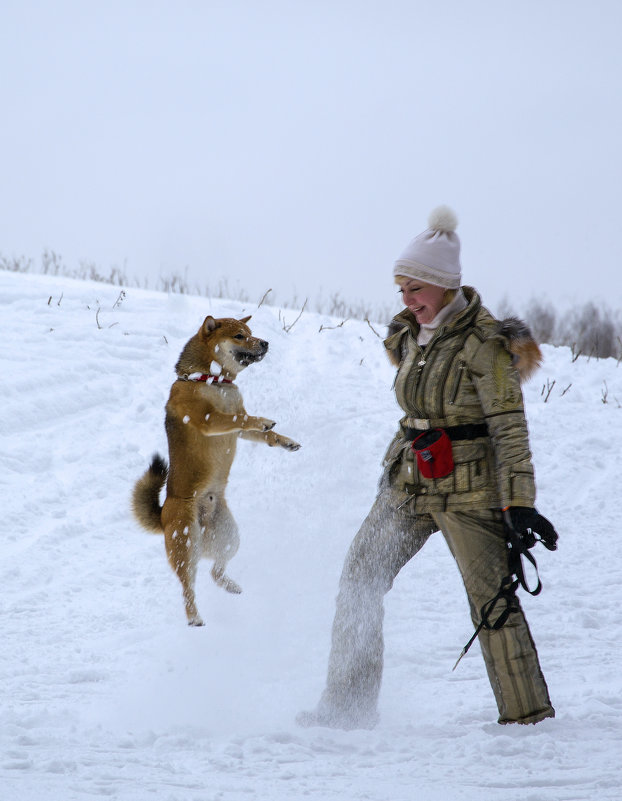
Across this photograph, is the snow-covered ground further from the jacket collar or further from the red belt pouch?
the jacket collar

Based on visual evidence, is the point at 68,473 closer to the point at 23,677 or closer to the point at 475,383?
the point at 23,677

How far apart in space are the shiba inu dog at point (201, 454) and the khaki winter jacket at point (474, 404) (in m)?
1.35

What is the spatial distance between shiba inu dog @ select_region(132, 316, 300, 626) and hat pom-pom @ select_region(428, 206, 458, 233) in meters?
1.42

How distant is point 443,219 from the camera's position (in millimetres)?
3684

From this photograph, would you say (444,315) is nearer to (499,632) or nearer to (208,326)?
(499,632)

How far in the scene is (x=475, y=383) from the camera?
11.2ft

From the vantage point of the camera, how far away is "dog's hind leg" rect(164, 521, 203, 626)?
16.1 feet

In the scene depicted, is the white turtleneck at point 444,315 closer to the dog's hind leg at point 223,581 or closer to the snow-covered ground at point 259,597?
the snow-covered ground at point 259,597

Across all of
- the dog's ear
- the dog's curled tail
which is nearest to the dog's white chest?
the dog's ear

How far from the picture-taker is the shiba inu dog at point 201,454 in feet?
15.8

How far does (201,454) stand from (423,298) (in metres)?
1.84

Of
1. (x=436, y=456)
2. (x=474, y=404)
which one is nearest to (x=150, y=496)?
(x=436, y=456)

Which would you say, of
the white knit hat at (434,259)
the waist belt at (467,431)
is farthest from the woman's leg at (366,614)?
the white knit hat at (434,259)

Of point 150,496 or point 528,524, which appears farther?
point 150,496
